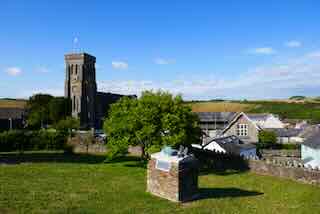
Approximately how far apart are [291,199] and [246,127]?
144 feet

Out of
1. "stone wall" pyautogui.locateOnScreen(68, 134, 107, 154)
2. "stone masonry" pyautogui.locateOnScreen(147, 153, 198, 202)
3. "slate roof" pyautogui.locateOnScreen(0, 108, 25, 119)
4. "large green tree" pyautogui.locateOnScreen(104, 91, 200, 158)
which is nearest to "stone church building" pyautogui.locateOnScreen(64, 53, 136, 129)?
"slate roof" pyautogui.locateOnScreen(0, 108, 25, 119)

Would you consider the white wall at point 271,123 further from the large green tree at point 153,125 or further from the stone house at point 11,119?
the stone house at point 11,119

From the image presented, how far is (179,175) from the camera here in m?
18.2

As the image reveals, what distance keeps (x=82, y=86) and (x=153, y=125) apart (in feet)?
265

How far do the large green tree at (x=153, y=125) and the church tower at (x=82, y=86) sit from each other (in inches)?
2864

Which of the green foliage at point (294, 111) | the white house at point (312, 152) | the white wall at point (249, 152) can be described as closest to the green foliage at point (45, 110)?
the white wall at point (249, 152)

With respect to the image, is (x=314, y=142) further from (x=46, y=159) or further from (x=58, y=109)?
(x=58, y=109)

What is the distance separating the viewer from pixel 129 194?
2019cm

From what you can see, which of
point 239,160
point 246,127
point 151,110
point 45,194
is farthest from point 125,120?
point 246,127

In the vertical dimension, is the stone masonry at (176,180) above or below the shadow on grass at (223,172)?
above

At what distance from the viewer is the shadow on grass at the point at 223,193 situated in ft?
66.6

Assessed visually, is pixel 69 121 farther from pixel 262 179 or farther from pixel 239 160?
pixel 262 179

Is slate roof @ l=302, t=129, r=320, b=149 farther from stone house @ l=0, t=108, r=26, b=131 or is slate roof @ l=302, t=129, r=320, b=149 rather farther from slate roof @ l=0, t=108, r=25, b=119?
slate roof @ l=0, t=108, r=25, b=119

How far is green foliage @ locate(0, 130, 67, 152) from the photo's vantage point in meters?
50.5
